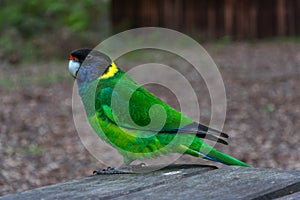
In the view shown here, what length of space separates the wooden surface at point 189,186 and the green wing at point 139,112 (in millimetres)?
371

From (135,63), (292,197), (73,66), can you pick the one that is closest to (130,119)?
(73,66)

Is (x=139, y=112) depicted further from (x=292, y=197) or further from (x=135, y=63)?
(x=135, y=63)

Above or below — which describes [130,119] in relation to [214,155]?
above

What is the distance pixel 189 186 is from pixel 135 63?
36.4 ft

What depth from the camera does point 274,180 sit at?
87.4 inches

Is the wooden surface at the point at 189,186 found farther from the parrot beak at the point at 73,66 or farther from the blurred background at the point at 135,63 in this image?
the blurred background at the point at 135,63

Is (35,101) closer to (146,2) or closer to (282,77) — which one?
(282,77)

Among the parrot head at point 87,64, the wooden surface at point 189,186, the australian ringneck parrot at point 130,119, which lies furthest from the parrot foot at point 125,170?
the parrot head at point 87,64

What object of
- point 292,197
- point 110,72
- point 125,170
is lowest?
point 292,197

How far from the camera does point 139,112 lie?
2984 mm

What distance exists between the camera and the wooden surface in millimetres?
2062

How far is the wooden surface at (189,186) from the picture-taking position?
2062 mm

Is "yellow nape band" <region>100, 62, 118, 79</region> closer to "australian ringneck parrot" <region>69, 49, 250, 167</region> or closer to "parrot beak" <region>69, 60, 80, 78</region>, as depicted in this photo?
"australian ringneck parrot" <region>69, 49, 250, 167</region>

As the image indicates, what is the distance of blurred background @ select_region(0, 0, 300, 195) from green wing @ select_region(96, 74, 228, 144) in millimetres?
2748
